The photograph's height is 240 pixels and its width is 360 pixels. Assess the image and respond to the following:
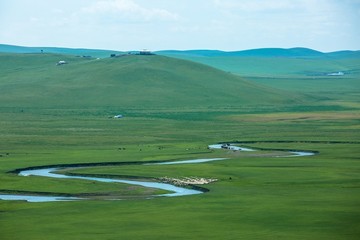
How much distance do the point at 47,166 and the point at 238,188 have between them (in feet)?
62.8

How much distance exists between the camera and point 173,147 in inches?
3558

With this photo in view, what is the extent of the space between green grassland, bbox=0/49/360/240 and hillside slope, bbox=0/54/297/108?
0.31 metres

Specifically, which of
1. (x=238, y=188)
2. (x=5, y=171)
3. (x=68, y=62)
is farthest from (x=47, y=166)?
(x=68, y=62)

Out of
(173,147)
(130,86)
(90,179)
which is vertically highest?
(90,179)

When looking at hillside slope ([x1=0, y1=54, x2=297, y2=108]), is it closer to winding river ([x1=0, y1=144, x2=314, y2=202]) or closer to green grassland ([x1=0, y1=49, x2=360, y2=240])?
green grassland ([x1=0, y1=49, x2=360, y2=240])

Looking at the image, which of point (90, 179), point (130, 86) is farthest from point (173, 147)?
point (130, 86)

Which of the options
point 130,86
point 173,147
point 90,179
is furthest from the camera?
point 130,86

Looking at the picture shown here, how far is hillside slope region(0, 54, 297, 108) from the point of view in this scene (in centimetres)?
15650

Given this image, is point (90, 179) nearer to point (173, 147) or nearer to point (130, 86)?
point (173, 147)

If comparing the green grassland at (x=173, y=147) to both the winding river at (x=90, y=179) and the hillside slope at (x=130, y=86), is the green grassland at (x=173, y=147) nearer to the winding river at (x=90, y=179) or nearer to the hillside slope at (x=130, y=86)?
the hillside slope at (x=130, y=86)

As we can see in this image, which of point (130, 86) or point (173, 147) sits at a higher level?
point (173, 147)

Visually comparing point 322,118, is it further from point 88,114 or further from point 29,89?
point 29,89

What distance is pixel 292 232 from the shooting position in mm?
43656

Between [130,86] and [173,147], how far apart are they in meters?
77.2
